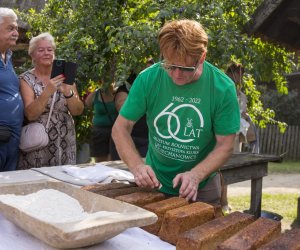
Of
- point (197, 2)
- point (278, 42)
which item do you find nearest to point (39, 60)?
point (197, 2)

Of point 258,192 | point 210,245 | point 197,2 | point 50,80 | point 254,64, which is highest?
point 197,2

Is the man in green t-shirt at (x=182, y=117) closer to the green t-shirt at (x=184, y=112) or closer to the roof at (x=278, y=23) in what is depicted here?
the green t-shirt at (x=184, y=112)

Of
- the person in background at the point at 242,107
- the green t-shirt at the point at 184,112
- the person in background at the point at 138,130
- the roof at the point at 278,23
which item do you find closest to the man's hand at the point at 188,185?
the green t-shirt at the point at 184,112

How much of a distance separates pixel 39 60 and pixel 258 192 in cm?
266

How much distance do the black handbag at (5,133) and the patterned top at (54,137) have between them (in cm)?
29

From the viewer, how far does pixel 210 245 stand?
1500 mm

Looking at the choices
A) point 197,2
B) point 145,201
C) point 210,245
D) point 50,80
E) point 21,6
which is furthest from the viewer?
point 21,6

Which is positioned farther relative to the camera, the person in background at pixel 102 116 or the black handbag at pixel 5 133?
the person in background at pixel 102 116

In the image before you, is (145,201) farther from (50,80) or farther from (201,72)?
(50,80)

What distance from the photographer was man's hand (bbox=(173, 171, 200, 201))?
196 centimetres

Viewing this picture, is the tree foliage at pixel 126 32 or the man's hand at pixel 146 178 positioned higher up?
the tree foliage at pixel 126 32

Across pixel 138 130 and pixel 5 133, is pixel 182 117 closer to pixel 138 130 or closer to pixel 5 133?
pixel 5 133

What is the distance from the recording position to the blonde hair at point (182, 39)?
77.6 inches

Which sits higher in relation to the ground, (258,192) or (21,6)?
(21,6)
